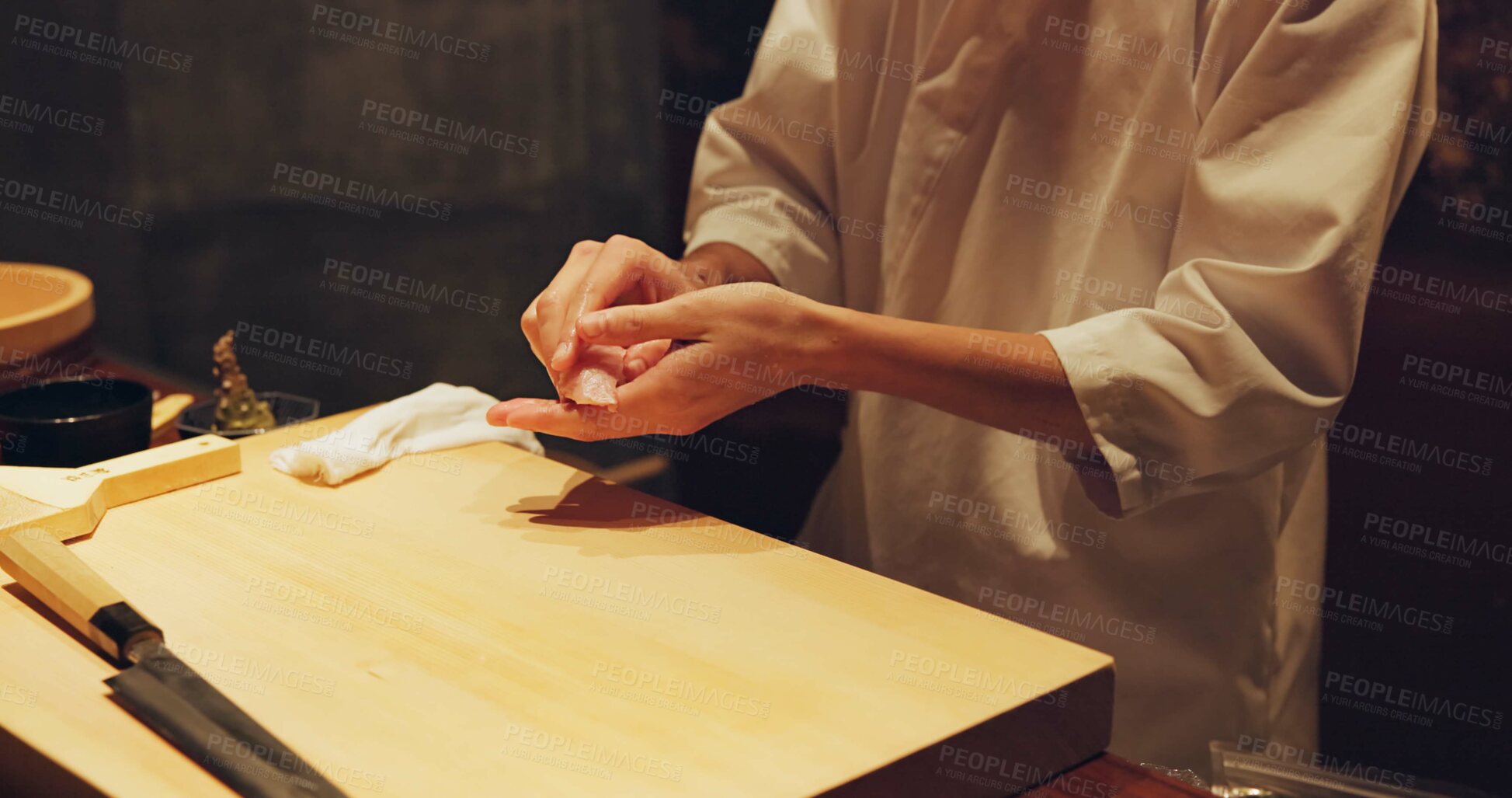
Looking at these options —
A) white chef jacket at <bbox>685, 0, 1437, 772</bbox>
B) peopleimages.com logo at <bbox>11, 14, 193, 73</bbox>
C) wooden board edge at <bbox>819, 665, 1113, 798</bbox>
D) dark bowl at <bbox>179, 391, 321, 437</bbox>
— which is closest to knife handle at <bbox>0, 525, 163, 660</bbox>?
dark bowl at <bbox>179, 391, 321, 437</bbox>

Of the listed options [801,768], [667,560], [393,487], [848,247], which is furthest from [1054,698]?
[848,247]

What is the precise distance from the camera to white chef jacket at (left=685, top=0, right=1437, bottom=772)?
1.05m

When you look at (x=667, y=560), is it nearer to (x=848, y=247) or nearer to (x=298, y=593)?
(x=298, y=593)

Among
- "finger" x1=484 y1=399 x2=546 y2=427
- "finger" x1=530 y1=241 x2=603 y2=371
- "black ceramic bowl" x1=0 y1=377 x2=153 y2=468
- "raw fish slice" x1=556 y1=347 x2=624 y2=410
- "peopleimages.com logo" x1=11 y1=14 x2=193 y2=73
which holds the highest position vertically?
"peopleimages.com logo" x1=11 y1=14 x2=193 y2=73

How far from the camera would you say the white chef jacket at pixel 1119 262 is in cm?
105

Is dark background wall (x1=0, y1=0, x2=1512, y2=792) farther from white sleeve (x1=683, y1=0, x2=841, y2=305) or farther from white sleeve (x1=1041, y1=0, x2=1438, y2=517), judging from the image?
white sleeve (x1=683, y1=0, x2=841, y2=305)

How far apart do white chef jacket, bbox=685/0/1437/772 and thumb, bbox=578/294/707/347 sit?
0.98 feet

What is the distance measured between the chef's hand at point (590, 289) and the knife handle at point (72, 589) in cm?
44

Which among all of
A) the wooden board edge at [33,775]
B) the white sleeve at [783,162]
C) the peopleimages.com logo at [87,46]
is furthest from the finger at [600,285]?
the peopleimages.com logo at [87,46]

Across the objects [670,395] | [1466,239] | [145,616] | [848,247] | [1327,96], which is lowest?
[145,616]

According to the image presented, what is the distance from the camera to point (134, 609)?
803 millimetres

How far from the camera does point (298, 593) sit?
35.0 inches

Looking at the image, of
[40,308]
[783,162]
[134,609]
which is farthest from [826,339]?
[40,308]

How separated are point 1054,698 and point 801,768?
20cm
